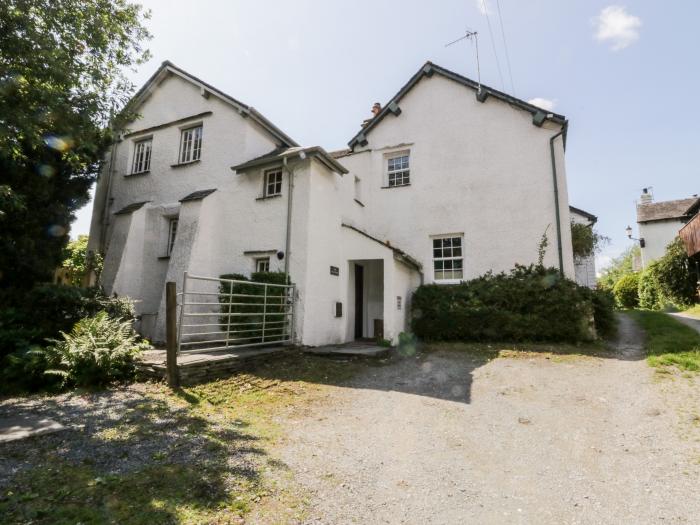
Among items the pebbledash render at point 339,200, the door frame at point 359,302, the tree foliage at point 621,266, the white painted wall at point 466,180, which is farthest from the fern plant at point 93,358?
the tree foliage at point 621,266

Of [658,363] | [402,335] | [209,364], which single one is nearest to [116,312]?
[209,364]

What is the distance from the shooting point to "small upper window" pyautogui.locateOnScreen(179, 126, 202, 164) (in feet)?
42.8

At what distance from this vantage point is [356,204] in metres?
14.0

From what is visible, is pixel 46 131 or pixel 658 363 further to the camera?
pixel 46 131

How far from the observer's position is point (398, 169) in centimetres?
1451

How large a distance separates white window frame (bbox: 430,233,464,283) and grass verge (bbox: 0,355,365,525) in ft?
26.8

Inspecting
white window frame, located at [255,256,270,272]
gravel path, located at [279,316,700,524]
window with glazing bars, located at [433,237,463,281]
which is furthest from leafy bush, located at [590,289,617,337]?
white window frame, located at [255,256,270,272]

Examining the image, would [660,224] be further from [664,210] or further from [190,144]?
[190,144]

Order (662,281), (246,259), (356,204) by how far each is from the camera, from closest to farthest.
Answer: (246,259), (356,204), (662,281)

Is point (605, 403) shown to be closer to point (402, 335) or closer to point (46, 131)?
point (402, 335)

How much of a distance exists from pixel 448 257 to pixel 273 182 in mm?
6860

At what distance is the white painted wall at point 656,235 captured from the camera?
28.6 m

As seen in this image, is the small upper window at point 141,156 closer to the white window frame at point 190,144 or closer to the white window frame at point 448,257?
the white window frame at point 190,144

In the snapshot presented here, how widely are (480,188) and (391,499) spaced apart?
11.7 metres
